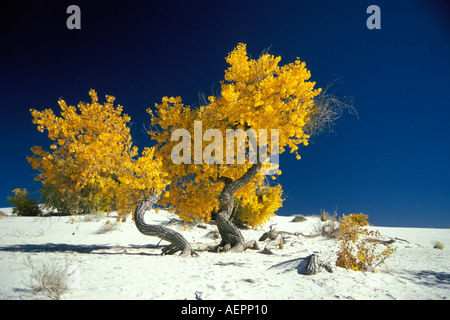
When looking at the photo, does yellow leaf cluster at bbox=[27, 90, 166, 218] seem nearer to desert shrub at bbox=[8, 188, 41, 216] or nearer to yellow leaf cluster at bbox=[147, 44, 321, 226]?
yellow leaf cluster at bbox=[147, 44, 321, 226]

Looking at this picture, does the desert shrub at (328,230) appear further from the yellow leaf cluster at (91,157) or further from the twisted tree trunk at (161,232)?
the yellow leaf cluster at (91,157)

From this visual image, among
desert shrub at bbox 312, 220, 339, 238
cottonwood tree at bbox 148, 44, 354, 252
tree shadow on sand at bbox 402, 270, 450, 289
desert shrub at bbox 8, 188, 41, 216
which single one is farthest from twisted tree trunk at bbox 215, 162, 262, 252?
desert shrub at bbox 8, 188, 41, 216

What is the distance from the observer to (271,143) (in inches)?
343

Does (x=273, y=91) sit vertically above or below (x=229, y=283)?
above

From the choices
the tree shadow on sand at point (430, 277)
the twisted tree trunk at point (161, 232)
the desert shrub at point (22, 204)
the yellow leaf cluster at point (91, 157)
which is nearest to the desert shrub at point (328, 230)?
the tree shadow on sand at point (430, 277)

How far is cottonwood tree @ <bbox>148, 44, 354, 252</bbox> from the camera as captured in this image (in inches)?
327

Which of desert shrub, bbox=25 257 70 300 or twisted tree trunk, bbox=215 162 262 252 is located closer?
desert shrub, bbox=25 257 70 300

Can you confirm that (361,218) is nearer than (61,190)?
No

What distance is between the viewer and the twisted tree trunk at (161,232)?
8.35m

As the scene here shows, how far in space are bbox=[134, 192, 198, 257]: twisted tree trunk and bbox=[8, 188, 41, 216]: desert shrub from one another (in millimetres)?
21400

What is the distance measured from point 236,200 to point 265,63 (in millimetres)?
10579
